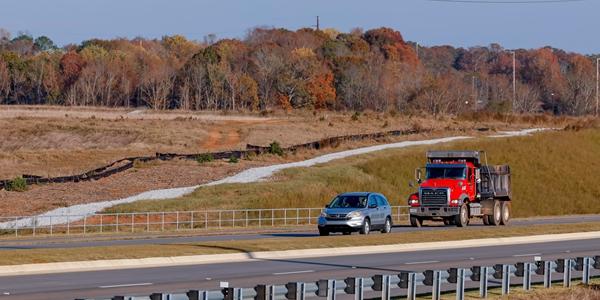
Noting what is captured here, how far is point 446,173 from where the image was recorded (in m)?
50.9

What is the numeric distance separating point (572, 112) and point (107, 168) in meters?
128

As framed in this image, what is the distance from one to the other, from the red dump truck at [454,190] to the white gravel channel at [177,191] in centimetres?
1474

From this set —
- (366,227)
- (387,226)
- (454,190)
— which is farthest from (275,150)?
(366,227)

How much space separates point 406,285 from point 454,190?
A: 2947 cm

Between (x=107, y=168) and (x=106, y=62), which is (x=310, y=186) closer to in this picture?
(x=107, y=168)

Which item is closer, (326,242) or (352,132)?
(326,242)

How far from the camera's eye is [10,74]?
153125mm

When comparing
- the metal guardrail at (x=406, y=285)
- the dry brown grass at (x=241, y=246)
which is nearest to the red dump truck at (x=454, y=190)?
the dry brown grass at (x=241, y=246)

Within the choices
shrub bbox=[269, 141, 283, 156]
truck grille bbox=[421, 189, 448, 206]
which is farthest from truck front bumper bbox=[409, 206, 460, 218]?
shrub bbox=[269, 141, 283, 156]

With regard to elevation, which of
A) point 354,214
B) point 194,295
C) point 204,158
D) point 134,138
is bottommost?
point 354,214

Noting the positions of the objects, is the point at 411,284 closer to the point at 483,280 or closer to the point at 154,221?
the point at 483,280

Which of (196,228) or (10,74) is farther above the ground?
(10,74)

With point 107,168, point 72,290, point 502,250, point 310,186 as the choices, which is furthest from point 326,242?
point 107,168

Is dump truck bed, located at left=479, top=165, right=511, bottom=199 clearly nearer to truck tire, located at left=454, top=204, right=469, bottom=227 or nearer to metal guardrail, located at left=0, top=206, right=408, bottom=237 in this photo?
truck tire, located at left=454, top=204, right=469, bottom=227
